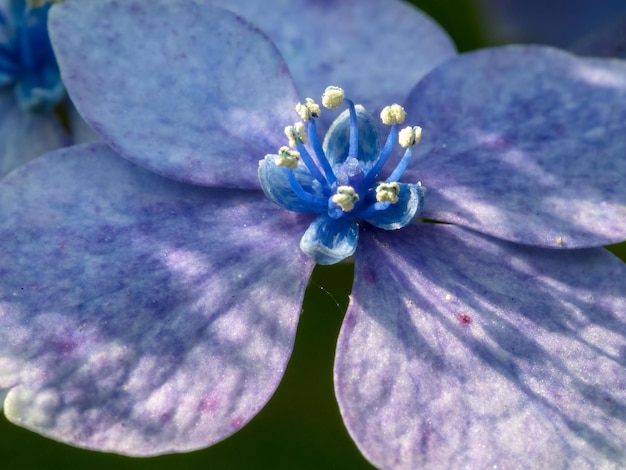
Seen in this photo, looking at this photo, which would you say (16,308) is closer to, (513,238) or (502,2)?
(513,238)

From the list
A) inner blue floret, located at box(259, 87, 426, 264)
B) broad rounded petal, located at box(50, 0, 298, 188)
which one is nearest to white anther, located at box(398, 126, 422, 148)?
inner blue floret, located at box(259, 87, 426, 264)

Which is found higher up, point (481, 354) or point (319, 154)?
point (319, 154)

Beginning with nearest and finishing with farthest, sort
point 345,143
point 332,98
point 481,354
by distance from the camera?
point 481,354 → point 332,98 → point 345,143

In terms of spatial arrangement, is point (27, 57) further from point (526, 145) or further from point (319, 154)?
point (526, 145)

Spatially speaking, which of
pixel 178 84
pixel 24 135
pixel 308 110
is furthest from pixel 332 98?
pixel 24 135

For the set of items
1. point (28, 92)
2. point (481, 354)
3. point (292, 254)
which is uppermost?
point (28, 92)

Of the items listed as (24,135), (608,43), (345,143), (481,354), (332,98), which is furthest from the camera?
(608,43)

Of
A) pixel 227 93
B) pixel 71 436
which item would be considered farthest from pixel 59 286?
pixel 227 93
